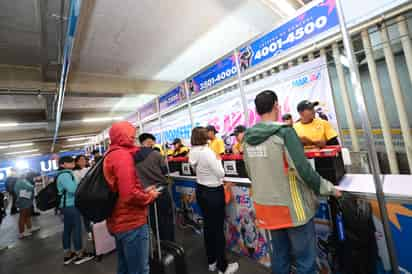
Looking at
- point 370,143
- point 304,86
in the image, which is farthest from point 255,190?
point 304,86

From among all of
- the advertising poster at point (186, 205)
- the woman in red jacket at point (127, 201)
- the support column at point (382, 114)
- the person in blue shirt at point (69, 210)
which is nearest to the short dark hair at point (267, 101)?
the woman in red jacket at point (127, 201)

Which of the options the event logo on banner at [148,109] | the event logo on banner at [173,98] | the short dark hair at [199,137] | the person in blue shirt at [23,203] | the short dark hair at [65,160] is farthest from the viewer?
the person in blue shirt at [23,203]

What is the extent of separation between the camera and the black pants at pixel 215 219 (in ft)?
6.54

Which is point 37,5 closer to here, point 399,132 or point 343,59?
point 343,59

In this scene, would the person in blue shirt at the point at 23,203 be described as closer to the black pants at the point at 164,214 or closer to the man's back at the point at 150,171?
the black pants at the point at 164,214

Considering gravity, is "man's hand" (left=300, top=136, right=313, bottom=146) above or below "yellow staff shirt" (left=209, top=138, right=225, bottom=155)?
below

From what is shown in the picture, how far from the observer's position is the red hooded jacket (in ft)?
4.38

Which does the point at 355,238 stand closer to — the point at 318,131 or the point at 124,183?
the point at 318,131

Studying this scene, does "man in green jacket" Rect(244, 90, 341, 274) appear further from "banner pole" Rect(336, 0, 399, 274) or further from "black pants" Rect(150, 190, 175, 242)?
"black pants" Rect(150, 190, 175, 242)

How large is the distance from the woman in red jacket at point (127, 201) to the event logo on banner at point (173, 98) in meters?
1.86

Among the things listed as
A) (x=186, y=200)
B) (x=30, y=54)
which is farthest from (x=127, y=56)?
(x=186, y=200)

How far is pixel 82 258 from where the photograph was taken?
2.80 metres

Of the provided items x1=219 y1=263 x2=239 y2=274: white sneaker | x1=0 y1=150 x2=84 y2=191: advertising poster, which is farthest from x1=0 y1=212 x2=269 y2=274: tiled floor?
x1=0 y1=150 x2=84 y2=191: advertising poster

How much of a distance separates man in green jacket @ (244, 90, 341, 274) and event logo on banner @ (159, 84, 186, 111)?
2.16m
